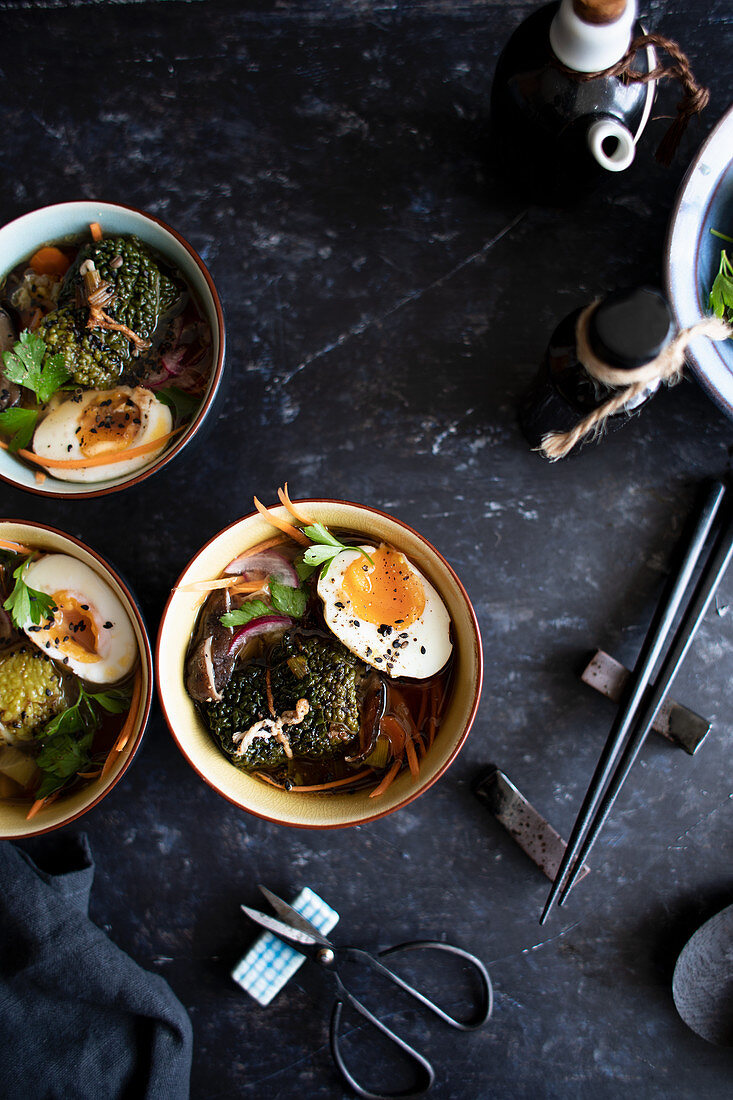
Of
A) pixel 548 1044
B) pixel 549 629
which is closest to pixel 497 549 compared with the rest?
pixel 549 629

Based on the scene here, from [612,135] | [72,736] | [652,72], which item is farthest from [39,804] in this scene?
[652,72]

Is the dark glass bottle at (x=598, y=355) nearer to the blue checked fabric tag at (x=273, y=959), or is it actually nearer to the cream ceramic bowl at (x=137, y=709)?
the cream ceramic bowl at (x=137, y=709)

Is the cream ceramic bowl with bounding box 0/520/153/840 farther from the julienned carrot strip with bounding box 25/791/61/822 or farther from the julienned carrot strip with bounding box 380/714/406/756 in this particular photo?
the julienned carrot strip with bounding box 380/714/406/756

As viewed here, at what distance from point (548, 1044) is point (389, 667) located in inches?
40.4

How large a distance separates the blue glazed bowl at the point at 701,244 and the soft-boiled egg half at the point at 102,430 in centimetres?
104

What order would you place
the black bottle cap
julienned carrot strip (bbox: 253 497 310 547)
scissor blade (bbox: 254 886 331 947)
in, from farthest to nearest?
scissor blade (bbox: 254 886 331 947) → julienned carrot strip (bbox: 253 497 310 547) → the black bottle cap

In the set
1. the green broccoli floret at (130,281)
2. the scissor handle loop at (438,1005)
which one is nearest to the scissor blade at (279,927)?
the scissor handle loop at (438,1005)

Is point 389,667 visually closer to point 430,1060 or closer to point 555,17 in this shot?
point 430,1060

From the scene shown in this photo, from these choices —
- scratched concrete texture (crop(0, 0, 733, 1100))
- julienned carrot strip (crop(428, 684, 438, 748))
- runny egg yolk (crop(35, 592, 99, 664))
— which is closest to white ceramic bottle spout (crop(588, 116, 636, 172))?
scratched concrete texture (crop(0, 0, 733, 1100))

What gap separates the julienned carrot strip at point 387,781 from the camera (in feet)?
4.48

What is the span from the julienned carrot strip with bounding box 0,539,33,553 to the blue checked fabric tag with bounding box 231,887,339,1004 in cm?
96

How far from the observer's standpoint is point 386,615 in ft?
4.63

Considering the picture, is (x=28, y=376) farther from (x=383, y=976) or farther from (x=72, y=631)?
(x=383, y=976)

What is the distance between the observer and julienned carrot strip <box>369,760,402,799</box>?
1.36 metres
